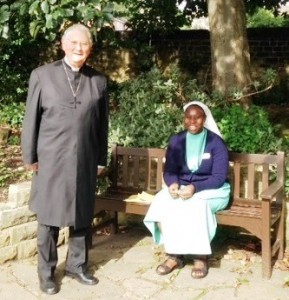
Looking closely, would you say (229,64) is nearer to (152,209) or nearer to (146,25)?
(152,209)

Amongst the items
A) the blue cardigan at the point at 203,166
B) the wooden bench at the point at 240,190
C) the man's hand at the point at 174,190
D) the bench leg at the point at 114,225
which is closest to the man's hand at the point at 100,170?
the wooden bench at the point at 240,190

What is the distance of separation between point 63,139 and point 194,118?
1.28m

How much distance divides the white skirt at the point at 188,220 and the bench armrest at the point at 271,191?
413mm

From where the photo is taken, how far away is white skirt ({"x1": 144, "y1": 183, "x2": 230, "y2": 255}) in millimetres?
4105

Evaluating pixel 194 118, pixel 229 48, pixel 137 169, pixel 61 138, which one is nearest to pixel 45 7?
pixel 61 138

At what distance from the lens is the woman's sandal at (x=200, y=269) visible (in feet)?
13.7

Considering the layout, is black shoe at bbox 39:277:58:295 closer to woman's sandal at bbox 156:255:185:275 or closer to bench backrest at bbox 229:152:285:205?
woman's sandal at bbox 156:255:185:275

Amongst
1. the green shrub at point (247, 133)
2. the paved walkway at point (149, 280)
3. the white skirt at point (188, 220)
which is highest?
the green shrub at point (247, 133)

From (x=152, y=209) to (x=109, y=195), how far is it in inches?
29.4

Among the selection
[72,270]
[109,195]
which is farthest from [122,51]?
[72,270]

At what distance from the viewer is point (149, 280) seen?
418 centimetres

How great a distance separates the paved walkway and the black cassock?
592mm

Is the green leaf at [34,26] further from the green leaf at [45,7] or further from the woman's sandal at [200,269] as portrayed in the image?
the woman's sandal at [200,269]

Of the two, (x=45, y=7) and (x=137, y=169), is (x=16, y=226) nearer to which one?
(x=137, y=169)
